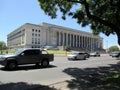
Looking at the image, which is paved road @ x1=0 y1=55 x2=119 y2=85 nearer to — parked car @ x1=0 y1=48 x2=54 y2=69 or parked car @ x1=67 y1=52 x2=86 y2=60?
parked car @ x1=0 y1=48 x2=54 y2=69

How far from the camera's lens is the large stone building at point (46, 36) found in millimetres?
132000

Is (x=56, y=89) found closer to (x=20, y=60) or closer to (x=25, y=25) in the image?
(x=20, y=60)

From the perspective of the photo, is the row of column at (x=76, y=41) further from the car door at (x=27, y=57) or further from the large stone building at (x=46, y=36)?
the car door at (x=27, y=57)

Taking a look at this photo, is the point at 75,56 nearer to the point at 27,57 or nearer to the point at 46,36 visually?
the point at 27,57

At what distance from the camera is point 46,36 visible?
141 metres

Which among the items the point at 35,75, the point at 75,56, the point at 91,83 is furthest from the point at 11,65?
the point at 75,56

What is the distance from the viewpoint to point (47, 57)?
2016 cm

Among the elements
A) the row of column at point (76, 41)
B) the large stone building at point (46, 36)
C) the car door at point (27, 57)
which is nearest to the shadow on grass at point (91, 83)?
the car door at point (27, 57)

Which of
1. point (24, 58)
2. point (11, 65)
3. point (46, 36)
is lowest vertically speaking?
point (11, 65)

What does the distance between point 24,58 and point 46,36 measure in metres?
123

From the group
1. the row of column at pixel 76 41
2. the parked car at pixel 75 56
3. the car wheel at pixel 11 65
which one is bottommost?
the car wheel at pixel 11 65

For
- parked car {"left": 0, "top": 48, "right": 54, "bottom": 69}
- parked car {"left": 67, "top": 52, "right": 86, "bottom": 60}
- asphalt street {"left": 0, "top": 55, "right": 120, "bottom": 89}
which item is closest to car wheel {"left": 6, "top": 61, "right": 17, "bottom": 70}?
parked car {"left": 0, "top": 48, "right": 54, "bottom": 69}

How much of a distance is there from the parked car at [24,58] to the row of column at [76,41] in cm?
12708

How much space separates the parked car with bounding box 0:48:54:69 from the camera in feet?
56.1
